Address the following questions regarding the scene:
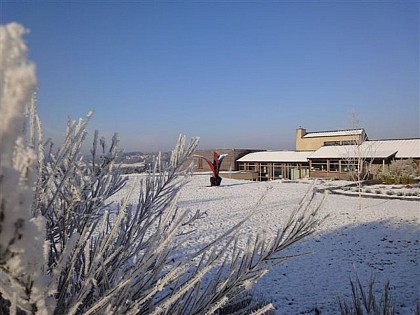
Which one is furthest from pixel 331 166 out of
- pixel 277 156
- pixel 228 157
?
pixel 228 157

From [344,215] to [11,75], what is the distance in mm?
14889

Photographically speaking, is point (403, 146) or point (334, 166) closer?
point (403, 146)

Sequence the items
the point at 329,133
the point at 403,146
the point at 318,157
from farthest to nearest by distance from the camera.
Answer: the point at 329,133, the point at 318,157, the point at 403,146

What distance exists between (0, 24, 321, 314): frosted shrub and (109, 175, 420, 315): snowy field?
0.31 meters

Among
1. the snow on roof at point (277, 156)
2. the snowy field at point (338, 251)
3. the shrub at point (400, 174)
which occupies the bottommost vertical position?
the snowy field at point (338, 251)

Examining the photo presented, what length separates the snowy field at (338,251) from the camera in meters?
5.89

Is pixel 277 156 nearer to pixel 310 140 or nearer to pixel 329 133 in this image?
pixel 310 140

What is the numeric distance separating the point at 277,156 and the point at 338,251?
31.1 metres

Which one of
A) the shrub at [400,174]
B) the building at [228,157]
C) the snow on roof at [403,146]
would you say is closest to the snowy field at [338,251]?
the shrub at [400,174]

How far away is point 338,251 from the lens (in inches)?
346

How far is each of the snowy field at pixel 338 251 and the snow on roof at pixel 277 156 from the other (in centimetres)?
2037

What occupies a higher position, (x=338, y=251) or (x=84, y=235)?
(x=84, y=235)

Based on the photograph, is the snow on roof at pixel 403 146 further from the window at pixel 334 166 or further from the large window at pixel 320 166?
the large window at pixel 320 166

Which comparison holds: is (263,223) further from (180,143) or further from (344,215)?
(180,143)
